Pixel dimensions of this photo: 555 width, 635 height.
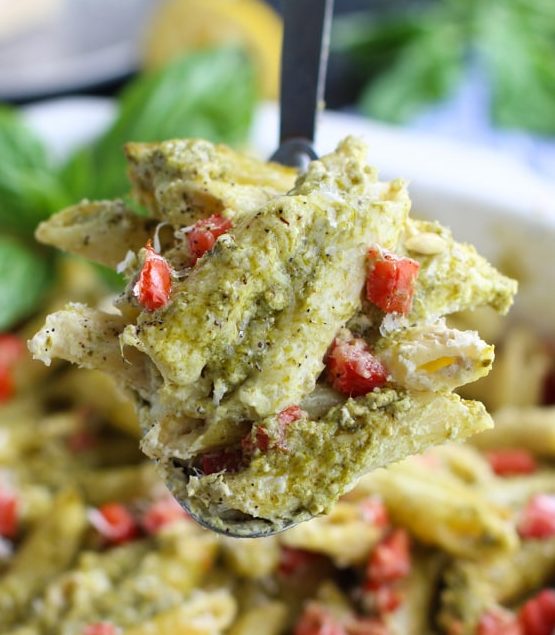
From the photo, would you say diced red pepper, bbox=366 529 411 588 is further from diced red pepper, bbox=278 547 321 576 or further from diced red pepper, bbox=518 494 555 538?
diced red pepper, bbox=518 494 555 538

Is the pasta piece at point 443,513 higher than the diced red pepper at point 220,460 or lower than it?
lower

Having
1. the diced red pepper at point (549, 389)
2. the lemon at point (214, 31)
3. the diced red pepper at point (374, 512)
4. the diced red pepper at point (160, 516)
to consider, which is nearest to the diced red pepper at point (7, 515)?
the diced red pepper at point (160, 516)

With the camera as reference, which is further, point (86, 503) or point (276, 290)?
point (86, 503)

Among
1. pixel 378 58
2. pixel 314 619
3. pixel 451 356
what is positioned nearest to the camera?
pixel 451 356

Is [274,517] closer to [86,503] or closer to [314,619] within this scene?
[314,619]

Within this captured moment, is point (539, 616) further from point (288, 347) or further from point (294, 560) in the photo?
point (288, 347)

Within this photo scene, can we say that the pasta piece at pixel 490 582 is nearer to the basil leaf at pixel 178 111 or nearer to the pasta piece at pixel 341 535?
the pasta piece at pixel 341 535

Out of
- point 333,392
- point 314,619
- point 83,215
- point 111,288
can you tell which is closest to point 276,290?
point 333,392
